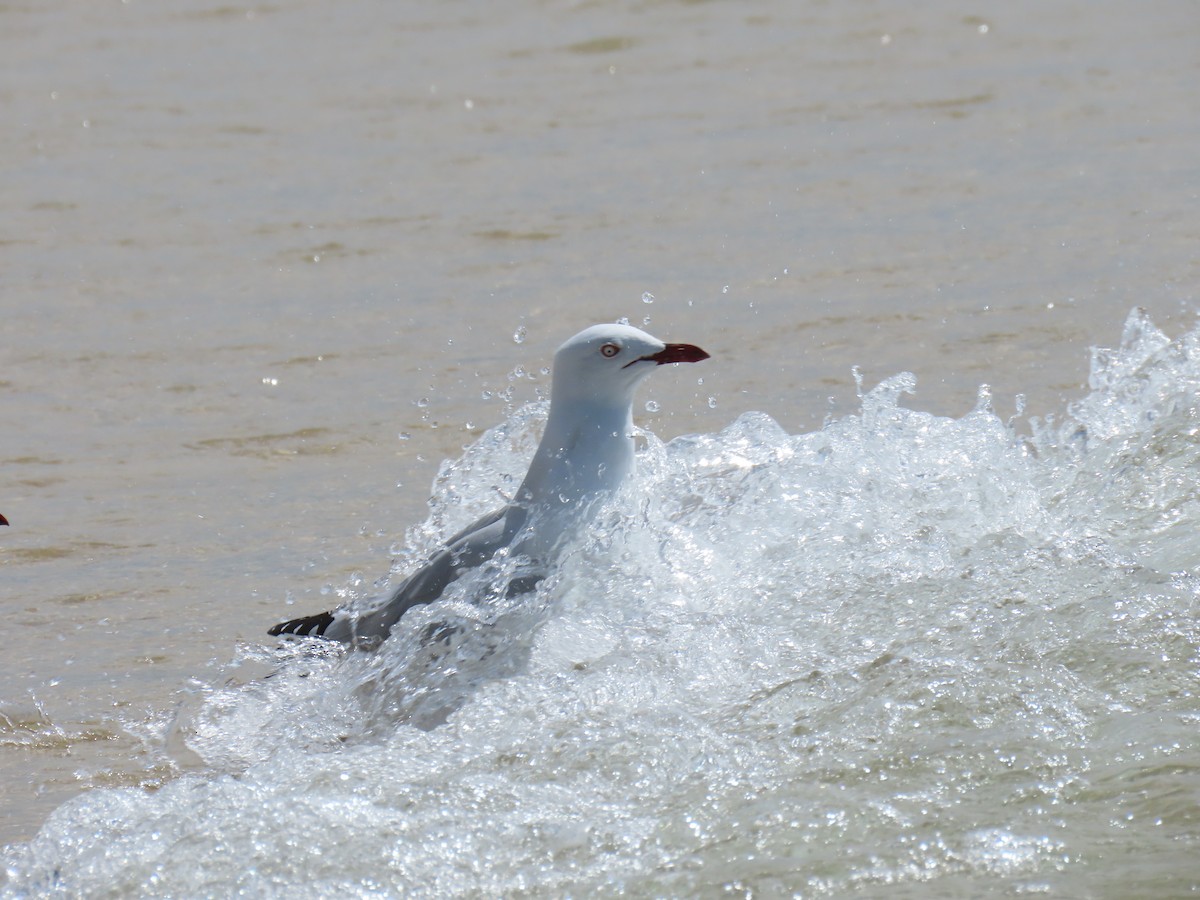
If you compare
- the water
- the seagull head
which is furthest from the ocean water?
the seagull head

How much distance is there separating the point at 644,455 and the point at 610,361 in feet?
2.27

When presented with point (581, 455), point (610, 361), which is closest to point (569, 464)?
point (581, 455)

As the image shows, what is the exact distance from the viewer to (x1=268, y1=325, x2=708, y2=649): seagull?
4926mm

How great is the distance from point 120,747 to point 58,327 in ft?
12.2

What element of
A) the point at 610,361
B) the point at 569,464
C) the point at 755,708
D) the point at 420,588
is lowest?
the point at 755,708

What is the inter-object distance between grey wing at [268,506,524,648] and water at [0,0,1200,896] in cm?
12

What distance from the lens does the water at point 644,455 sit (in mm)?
4090

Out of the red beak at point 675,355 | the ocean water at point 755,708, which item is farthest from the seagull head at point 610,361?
the ocean water at point 755,708

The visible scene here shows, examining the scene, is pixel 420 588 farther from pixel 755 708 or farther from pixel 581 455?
pixel 755 708

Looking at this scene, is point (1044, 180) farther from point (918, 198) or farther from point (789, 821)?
point (789, 821)

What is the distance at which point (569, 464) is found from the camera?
4.97 meters

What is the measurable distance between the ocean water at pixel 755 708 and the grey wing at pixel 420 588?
2.7 inches

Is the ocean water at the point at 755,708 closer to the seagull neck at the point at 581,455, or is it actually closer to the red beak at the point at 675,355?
the seagull neck at the point at 581,455

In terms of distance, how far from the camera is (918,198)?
921cm
